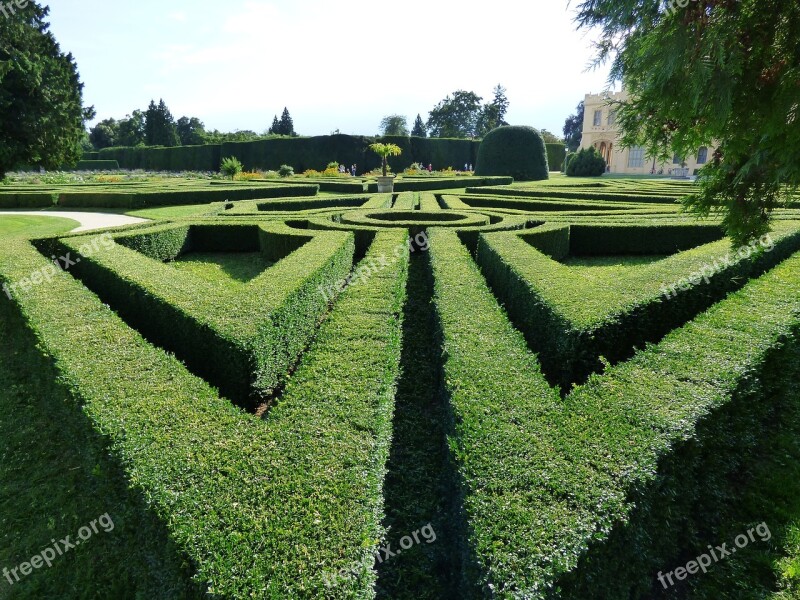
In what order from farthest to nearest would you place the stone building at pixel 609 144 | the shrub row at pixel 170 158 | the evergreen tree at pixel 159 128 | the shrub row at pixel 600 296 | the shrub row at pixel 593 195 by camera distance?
1. the evergreen tree at pixel 159 128
2. the stone building at pixel 609 144
3. the shrub row at pixel 170 158
4. the shrub row at pixel 593 195
5. the shrub row at pixel 600 296

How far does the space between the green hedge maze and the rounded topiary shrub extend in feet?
89.9

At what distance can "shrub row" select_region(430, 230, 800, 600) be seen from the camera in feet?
7.78

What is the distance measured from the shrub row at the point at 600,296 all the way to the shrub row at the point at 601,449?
0.50 metres

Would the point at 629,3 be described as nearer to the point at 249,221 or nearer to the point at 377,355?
the point at 377,355

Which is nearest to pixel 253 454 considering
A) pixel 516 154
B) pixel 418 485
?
pixel 418 485

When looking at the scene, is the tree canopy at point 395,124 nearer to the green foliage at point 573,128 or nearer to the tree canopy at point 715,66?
the green foliage at point 573,128

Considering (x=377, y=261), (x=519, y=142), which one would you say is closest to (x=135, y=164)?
(x=519, y=142)

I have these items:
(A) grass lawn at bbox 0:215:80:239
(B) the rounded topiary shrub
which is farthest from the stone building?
(A) grass lawn at bbox 0:215:80:239

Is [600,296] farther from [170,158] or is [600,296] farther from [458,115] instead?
[458,115]

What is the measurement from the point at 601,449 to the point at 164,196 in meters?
21.1

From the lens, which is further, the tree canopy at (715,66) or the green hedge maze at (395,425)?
the tree canopy at (715,66)

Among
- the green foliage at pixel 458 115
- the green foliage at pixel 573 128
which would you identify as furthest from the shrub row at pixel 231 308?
the green foliage at pixel 573 128

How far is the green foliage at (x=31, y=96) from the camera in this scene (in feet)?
62.9

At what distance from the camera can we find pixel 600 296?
17.1 ft
